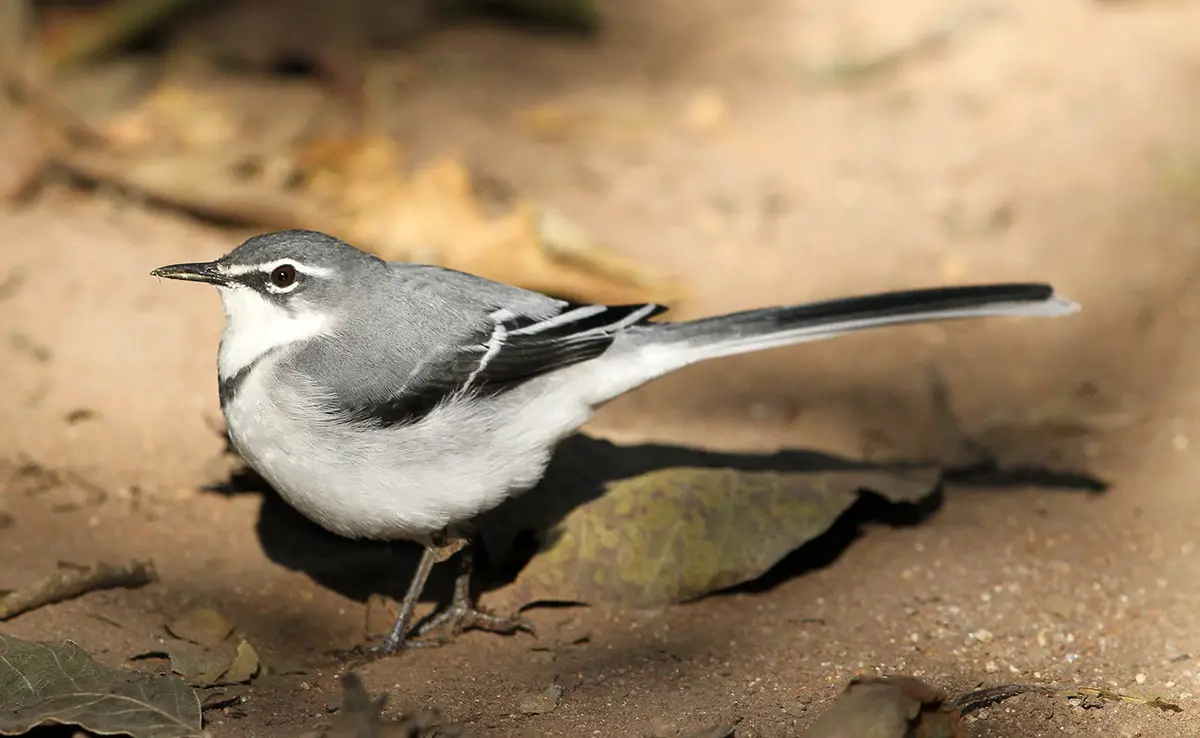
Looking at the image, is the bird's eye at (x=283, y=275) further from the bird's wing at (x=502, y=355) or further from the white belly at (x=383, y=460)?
the bird's wing at (x=502, y=355)

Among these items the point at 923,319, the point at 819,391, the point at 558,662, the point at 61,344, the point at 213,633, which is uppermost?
the point at 923,319

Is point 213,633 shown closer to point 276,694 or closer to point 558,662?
point 276,694

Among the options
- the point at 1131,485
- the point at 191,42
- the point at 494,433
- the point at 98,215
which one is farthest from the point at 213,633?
the point at 191,42

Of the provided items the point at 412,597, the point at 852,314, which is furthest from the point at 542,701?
the point at 852,314

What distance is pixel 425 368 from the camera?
427cm

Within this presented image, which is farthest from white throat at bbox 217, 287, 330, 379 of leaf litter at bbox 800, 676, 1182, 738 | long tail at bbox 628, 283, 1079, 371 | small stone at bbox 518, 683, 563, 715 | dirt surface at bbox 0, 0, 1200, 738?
leaf litter at bbox 800, 676, 1182, 738

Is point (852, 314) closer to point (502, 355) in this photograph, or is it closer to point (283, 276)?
point (502, 355)

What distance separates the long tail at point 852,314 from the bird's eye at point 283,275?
1.40 metres

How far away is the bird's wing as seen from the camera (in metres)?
4.21

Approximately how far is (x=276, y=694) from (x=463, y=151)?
14.4 feet

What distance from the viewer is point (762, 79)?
8.50 metres

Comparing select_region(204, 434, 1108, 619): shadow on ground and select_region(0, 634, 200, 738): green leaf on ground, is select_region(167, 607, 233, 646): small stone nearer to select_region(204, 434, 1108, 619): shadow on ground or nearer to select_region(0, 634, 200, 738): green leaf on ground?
select_region(0, 634, 200, 738): green leaf on ground

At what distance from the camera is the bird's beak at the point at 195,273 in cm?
426

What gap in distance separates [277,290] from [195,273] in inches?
11.1
